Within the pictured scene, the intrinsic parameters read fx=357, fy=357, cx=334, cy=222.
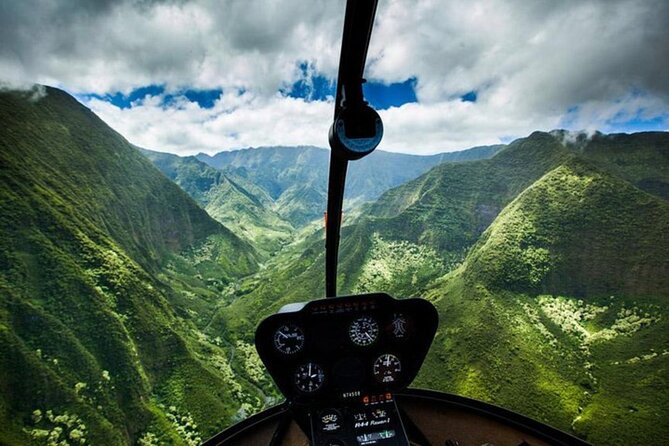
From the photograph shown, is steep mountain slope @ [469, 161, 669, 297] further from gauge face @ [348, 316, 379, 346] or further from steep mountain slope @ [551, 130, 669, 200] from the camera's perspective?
gauge face @ [348, 316, 379, 346]

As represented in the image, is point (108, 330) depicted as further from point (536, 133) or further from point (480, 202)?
point (536, 133)

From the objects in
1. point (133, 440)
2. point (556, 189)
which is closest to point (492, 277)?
point (556, 189)

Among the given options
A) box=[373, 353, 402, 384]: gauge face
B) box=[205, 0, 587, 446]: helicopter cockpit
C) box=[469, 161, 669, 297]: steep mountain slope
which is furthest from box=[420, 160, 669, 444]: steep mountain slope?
box=[373, 353, 402, 384]: gauge face

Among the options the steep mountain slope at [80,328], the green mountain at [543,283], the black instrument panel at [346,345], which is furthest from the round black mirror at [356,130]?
the green mountain at [543,283]

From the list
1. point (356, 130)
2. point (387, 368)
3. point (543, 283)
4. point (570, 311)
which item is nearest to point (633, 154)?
point (543, 283)

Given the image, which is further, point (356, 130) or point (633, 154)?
point (633, 154)

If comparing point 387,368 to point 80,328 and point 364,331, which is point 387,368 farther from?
point 80,328
